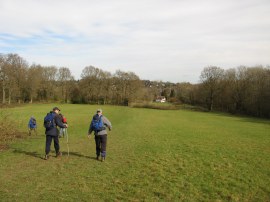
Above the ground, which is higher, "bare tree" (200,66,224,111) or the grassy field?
"bare tree" (200,66,224,111)

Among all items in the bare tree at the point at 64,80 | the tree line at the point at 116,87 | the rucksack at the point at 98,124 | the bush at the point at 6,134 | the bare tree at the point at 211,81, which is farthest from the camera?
the bare tree at the point at 64,80

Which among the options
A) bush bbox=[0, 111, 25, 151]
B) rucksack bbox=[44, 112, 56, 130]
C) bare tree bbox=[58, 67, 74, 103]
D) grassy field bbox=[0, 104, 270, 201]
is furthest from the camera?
bare tree bbox=[58, 67, 74, 103]

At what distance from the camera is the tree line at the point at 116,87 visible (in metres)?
65.8

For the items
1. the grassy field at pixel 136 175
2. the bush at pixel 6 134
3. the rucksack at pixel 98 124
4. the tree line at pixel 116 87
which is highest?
the tree line at pixel 116 87

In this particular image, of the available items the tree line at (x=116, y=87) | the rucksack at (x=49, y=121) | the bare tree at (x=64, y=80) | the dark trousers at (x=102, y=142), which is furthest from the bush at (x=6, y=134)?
the bare tree at (x=64, y=80)

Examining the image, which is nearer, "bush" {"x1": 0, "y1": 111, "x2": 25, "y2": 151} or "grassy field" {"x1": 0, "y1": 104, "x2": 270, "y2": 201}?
"grassy field" {"x1": 0, "y1": 104, "x2": 270, "y2": 201}

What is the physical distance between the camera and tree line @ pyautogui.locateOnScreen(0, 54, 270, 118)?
65812 mm

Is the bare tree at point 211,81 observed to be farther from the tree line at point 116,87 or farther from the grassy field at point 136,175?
the grassy field at point 136,175

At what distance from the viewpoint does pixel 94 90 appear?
9131cm

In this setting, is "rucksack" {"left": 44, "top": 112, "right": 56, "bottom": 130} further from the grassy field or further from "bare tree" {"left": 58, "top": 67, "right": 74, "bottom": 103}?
"bare tree" {"left": 58, "top": 67, "right": 74, "bottom": 103}

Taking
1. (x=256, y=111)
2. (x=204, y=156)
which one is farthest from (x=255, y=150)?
(x=256, y=111)

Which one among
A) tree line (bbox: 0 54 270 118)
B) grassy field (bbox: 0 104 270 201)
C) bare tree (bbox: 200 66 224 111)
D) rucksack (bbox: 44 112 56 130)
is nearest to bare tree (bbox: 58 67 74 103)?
tree line (bbox: 0 54 270 118)

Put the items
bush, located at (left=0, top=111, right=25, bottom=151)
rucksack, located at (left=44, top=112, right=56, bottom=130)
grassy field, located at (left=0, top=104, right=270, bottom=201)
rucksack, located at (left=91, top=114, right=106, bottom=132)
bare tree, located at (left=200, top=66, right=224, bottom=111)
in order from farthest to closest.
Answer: bare tree, located at (left=200, top=66, right=224, bottom=111)
bush, located at (left=0, top=111, right=25, bottom=151)
rucksack, located at (left=44, top=112, right=56, bottom=130)
rucksack, located at (left=91, top=114, right=106, bottom=132)
grassy field, located at (left=0, top=104, right=270, bottom=201)

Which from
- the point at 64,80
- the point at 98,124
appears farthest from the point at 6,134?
the point at 64,80
